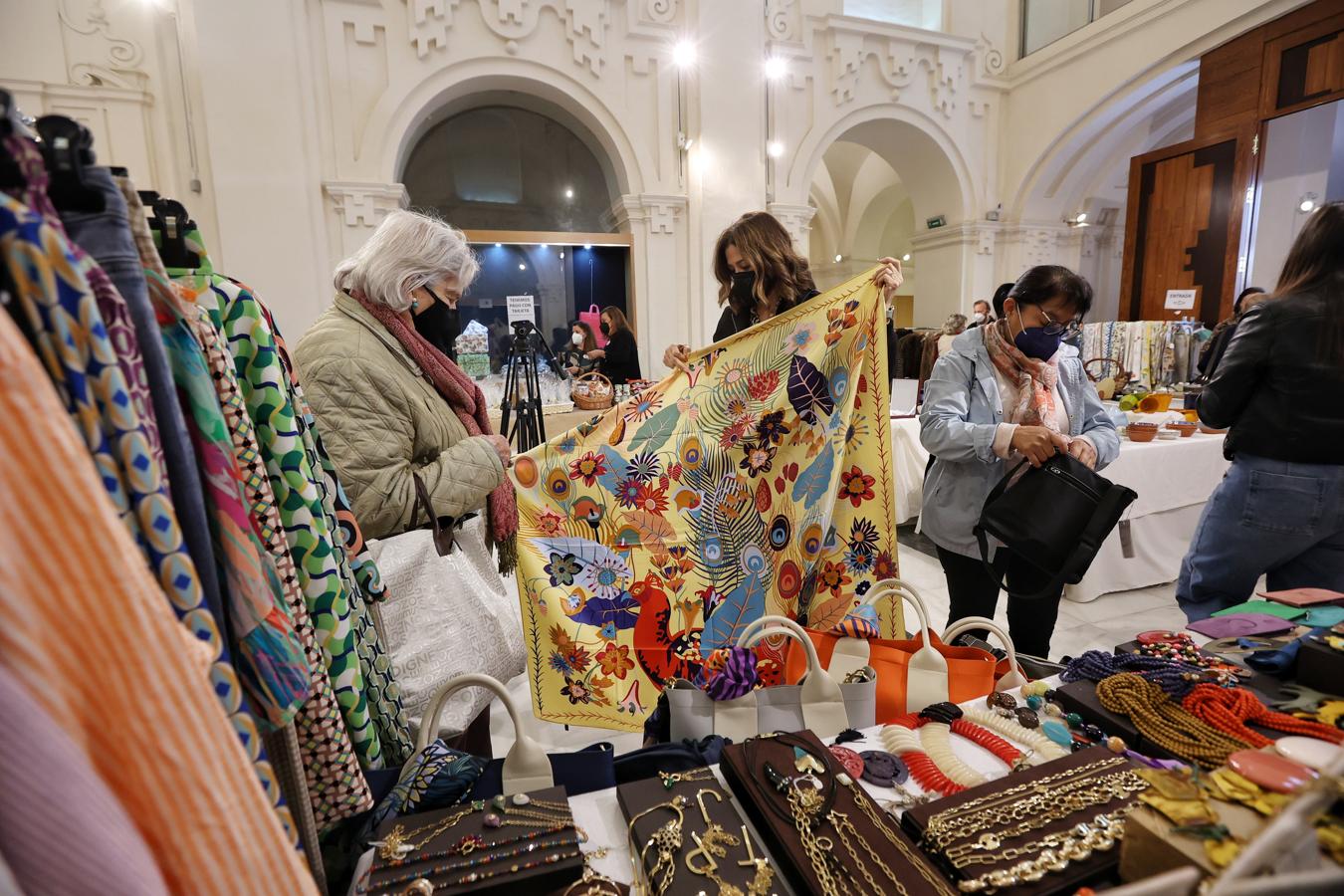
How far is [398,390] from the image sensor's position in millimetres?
1442

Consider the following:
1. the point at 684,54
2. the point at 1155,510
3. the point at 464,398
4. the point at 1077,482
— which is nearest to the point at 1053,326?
the point at 1077,482

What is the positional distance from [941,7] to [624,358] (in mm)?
6935

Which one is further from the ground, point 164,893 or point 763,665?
point 164,893

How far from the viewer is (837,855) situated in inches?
28.0

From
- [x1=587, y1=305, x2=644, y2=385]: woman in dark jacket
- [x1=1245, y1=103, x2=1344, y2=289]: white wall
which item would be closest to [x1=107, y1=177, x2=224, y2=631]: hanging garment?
[x1=587, y1=305, x2=644, y2=385]: woman in dark jacket

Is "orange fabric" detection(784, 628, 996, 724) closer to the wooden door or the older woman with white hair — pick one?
the older woman with white hair

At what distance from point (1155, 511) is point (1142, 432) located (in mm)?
449

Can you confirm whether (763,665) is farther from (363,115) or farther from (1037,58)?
(1037,58)

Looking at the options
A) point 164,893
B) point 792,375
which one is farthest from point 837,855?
point 792,375

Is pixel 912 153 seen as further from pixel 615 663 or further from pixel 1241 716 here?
pixel 1241 716

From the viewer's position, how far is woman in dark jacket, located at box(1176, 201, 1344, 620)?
1.64 m

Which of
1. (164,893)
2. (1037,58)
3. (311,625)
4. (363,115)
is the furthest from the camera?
(1037,58)

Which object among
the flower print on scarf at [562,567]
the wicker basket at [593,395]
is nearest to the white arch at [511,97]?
the wicker basket at [593,395]

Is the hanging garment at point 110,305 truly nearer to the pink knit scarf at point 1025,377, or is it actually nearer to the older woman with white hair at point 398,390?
the older woman with white hair at point 398,390
